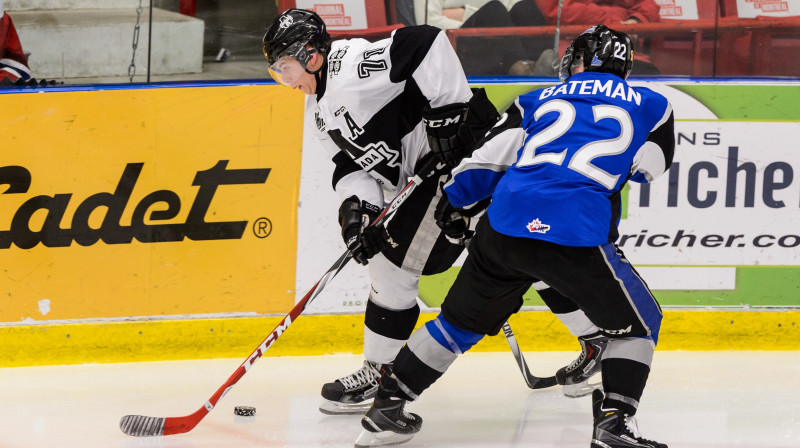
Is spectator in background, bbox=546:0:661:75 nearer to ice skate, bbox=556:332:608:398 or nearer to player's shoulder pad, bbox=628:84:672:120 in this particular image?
ice skate, bbox=556:332:608:398

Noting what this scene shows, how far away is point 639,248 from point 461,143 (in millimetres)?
1244

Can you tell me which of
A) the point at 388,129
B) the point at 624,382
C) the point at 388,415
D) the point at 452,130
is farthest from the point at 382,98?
the point at 624,382

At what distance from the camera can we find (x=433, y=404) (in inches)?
116

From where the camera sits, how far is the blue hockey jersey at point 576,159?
2082 mm

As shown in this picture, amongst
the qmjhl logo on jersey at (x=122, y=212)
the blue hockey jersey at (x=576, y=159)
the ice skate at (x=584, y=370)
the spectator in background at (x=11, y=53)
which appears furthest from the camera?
the spectator in background at (x=11, y=53)

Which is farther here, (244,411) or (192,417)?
(244,411)

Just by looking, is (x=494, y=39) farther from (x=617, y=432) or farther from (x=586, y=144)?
(x=617, y=432)

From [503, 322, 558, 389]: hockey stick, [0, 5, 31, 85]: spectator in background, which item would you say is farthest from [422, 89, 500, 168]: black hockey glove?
[0, 5, 31, 85]: spectator in background

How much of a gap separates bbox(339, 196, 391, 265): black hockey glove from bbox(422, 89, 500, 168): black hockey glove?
253mm

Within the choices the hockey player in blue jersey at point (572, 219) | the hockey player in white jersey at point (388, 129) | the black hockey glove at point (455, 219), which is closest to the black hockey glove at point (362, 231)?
the hockey player in white jersey at point (388, 129)

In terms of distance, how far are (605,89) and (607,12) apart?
5.87ft

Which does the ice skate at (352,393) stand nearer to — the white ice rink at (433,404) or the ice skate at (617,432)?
the white ice rink at (433,404)

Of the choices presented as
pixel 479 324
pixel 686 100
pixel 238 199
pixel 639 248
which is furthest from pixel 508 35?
pixel 479 324

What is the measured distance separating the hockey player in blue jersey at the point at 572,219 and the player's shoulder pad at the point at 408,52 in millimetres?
340
